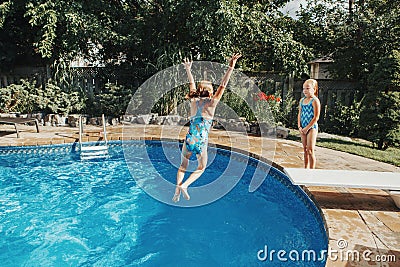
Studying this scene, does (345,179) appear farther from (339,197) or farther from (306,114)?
(306,114)

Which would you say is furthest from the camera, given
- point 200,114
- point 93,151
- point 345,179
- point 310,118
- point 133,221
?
point 93,151

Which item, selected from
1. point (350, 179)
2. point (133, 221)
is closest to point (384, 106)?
point (350, 179)

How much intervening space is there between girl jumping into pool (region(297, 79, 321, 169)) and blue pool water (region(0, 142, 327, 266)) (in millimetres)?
559

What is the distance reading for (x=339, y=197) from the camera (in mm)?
4078

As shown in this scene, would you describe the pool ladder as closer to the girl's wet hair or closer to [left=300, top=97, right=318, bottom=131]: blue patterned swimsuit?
the girl's wet hair

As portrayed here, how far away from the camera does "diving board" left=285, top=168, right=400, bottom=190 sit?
11.8 ft

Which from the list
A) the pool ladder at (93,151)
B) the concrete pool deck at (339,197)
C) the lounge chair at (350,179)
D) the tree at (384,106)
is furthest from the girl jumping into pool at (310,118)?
the pool ladder at (93,151)

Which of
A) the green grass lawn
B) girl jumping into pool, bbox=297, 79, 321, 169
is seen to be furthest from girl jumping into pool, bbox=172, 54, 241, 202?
the green grass lawn

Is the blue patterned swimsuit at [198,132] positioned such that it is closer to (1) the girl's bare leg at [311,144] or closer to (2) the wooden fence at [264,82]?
(1) the girl's bare leg at [311,144]

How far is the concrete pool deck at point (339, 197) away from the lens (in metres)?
2.87

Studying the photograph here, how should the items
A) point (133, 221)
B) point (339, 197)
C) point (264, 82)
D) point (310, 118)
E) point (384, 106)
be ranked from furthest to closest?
1. point (264, 82)
2. point (384, 106)
3. point (133, 221)
4. point (310, 118)
5. point (339, 197)

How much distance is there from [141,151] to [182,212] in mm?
2900

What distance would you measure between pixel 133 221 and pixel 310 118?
2966mm

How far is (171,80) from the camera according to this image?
962cm
